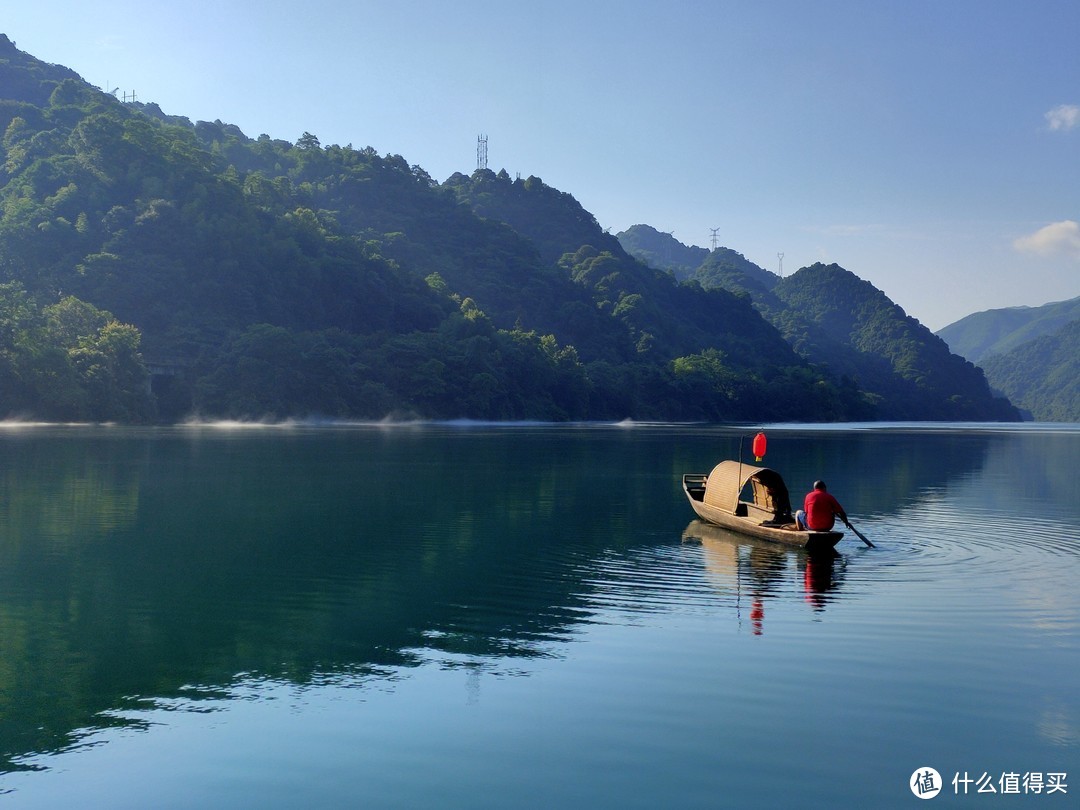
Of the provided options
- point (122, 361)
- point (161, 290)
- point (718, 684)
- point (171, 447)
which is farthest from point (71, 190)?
point (718, 684)

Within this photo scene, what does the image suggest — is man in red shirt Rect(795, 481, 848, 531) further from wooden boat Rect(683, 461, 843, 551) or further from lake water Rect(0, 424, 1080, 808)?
lake water Rect(0, 424, 1080, 808)

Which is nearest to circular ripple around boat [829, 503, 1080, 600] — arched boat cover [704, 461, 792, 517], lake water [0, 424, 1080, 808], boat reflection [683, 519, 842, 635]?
lake water [0, 424, 1080, 808]

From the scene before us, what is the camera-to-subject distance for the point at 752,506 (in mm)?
36281

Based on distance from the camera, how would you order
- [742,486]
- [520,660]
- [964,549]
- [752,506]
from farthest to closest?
1. [752,506]
2. [742,486]
3. [964,549]
4. [520,660]

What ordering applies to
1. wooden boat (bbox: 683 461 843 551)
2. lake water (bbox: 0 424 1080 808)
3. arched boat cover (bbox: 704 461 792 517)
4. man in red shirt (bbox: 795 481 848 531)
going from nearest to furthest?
lake water (bbox: 0 424 1080 808)
man in red shirt (bbox: 795 481 848 531)
wooden boat (bbox: 683 461 843 551)
arched boat cover (bbox: 704 461 792 517)

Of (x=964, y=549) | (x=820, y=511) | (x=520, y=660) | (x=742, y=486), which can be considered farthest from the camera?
(x=742, y=486)

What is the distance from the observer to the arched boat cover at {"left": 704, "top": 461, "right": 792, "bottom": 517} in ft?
113

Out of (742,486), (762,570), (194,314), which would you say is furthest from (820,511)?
(194,314)

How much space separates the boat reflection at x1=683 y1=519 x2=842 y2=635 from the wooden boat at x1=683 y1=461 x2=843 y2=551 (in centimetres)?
44

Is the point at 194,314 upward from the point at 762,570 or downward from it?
upward

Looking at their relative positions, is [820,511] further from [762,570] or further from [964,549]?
[964,549]

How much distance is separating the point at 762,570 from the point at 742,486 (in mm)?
6894

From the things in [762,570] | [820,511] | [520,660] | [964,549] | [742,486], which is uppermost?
[742,486]

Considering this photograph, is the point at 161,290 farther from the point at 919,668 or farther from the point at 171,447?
A: the point at 919,668
